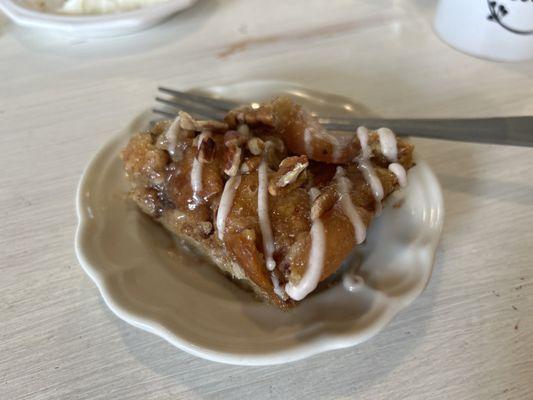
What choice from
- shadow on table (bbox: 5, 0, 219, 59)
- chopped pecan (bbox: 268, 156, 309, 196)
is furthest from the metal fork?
shadow on table (bbox: 5, 0, 219, 59)

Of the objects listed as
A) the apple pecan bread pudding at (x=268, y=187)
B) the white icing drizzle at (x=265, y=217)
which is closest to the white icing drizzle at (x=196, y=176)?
the apple pecan bread pudding at (x=268, y=187)

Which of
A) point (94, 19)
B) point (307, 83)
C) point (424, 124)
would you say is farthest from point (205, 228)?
point (94, 19)

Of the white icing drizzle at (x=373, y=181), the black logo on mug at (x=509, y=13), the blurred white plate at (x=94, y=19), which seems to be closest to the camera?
the white icing drizzle at (x=373, y=181)

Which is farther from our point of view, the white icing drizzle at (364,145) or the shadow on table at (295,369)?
the white icing drizzle at (364,145)

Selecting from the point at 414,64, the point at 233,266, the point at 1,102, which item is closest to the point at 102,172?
the point at 233,266

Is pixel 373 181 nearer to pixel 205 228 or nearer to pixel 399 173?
pixel 399 173

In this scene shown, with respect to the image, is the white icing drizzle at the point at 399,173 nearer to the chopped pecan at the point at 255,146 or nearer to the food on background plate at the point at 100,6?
the chopped pecan at the point at 255,146
